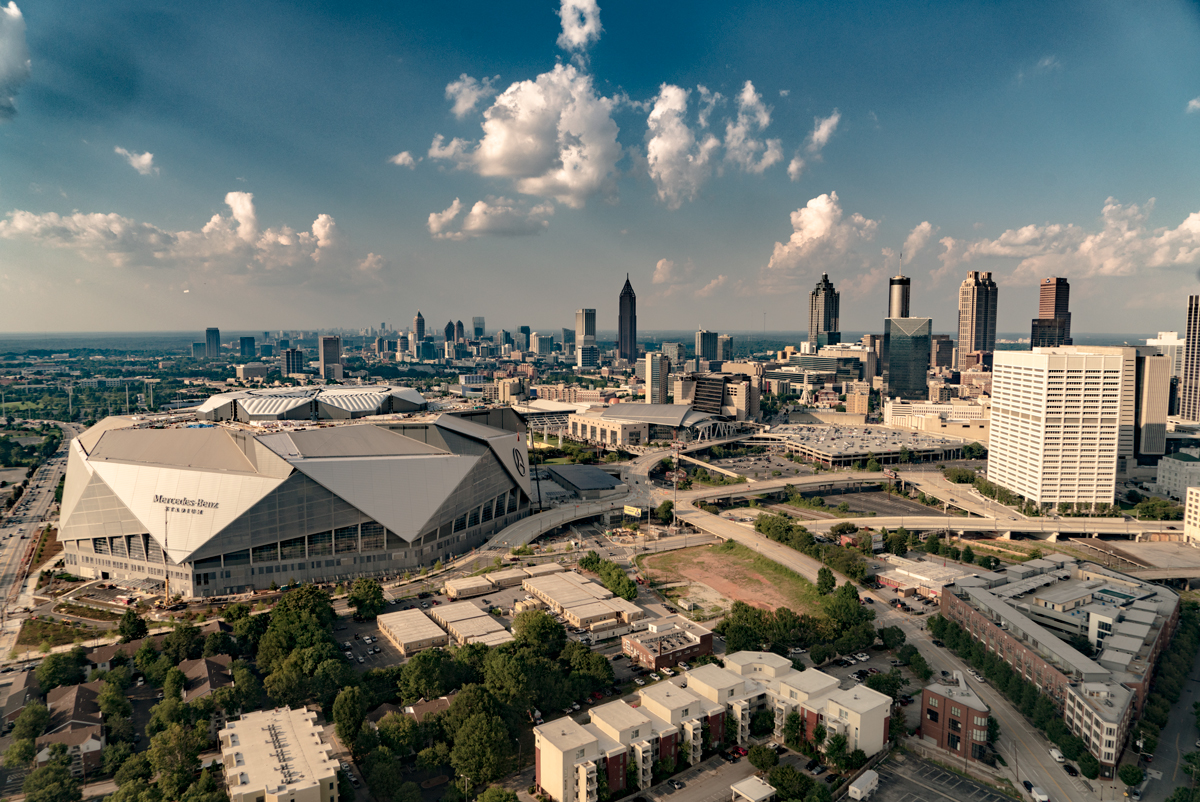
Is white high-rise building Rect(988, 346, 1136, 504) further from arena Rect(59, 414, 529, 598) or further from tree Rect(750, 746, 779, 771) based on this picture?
arena Rect(59, 414, 529, 598)

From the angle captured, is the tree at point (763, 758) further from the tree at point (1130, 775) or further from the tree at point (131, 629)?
the tree at point (131, 629)

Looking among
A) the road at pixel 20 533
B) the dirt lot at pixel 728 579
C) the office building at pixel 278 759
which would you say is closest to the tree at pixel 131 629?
the road at pixel 20 533

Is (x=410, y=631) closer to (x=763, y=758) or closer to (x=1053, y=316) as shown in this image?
(x=763, y=758)

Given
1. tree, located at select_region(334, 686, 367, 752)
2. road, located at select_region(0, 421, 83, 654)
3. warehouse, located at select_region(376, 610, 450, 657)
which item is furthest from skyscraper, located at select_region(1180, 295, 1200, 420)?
road, located at select_region(0, 421, 83, 654)

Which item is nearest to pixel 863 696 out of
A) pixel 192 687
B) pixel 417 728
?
pixel 417 728

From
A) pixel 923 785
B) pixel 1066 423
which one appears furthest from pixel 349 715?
pixel 1066 423
